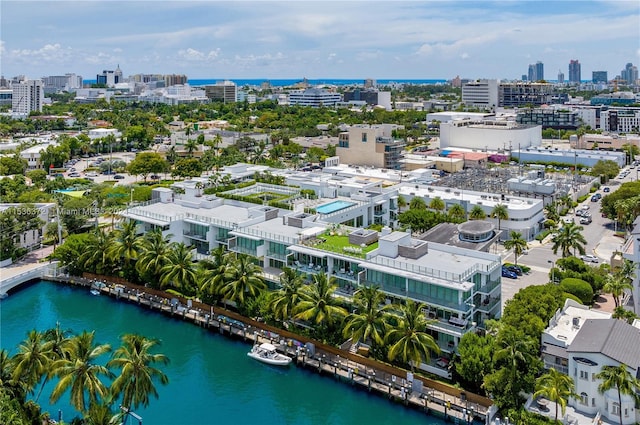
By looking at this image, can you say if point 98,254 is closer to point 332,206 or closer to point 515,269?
point 332,206

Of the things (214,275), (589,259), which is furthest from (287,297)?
(589,259)

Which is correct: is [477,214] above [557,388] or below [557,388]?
above

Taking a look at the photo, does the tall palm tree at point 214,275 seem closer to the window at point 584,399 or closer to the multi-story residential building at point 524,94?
the window at point 584,399

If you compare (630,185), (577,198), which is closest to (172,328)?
(630,185)

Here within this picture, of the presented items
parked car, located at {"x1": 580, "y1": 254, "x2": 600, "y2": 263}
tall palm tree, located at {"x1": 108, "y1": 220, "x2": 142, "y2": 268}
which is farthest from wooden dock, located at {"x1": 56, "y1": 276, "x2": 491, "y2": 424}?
parked car, located at {"x1": 580, "y1": 254, "x2": 600, "y2": 263}

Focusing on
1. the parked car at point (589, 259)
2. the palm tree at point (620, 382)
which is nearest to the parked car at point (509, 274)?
the parked car at point (589, 259)

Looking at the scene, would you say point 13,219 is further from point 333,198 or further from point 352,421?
point 352,421

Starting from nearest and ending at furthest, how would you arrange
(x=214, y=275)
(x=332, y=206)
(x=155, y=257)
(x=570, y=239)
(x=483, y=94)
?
(x=214, y=275)
(x=155, y=257)
(x=570, y=239)
(x=332, y=206)
(x=483, y=94)
